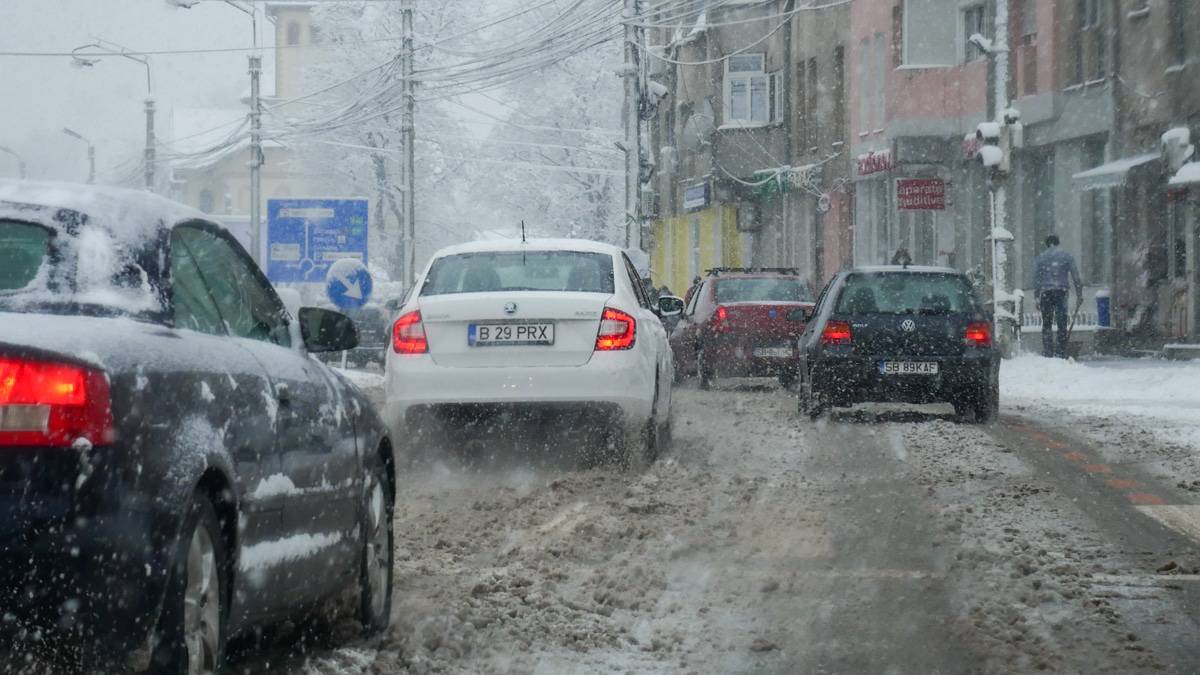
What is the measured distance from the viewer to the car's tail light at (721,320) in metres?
23.4

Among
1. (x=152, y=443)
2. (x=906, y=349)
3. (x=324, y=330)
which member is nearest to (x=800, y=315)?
(x=906, y=349)

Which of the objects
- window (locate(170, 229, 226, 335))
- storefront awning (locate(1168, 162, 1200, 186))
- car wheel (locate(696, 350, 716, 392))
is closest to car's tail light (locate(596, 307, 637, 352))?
window (locate(170, 229, 226, 335))

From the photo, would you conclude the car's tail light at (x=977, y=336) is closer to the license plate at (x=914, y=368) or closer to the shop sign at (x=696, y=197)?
the license plate at (x=914, y=368)

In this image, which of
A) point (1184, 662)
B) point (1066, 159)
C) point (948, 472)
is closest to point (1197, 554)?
point (1184, 662)

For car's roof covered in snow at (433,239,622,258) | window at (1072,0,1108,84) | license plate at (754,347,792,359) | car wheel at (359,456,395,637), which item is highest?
window at (1072,0,1108,84)

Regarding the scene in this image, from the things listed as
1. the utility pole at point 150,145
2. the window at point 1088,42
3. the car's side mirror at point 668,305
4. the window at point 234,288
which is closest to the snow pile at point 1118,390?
the car's side mirror at point 668,305

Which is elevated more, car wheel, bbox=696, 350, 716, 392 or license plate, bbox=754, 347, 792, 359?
license plate, bbox=754, 347, 792, 359

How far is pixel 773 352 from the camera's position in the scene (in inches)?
913

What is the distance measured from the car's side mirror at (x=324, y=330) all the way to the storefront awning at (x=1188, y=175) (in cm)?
2404

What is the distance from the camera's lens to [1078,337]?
Result: 33406 millimetres

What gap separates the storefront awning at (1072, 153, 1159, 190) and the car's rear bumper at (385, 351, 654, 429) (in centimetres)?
2079

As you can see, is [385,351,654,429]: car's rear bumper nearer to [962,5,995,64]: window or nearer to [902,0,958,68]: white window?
[962,5,995,64]: window

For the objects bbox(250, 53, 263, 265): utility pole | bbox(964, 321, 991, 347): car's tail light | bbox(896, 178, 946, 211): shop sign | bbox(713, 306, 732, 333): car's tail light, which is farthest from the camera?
bbox(250, 53, 263, 265): utility pole

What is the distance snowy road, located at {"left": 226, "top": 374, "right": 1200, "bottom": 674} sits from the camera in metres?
6.30
